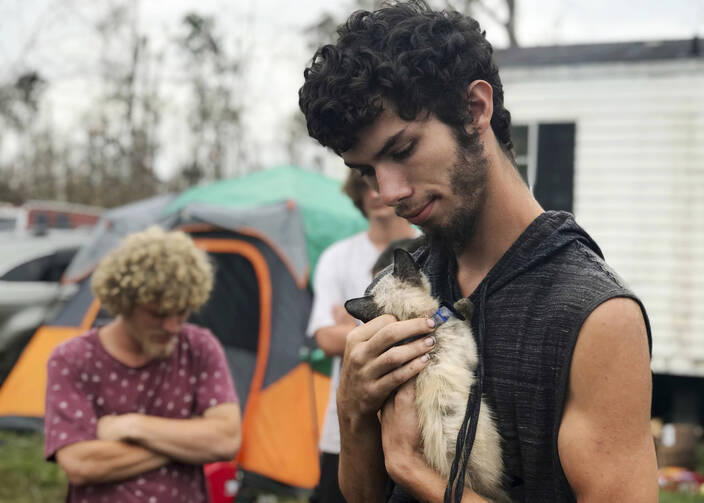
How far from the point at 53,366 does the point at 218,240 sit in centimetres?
472

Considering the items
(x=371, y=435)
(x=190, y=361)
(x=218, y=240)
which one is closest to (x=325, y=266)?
(x=190, y=361)

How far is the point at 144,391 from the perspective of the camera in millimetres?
3016

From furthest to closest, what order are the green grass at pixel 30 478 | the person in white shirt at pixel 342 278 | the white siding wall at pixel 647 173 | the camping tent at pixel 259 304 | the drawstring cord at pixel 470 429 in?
the white siding wall at pixel 647 173, the camping tent at pixel 259 304, the green grass at pixel 30 478, the person in white shirt at pixel 342 278, the drawstring cord at pixel 470 429

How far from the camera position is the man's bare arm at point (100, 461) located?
277 centimetres

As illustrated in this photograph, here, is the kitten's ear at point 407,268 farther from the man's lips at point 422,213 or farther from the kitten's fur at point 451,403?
the man's lips at point 422,213

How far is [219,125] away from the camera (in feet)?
81.1

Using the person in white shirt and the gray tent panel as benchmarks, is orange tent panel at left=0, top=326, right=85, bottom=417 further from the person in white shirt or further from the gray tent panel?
the person in white shirt

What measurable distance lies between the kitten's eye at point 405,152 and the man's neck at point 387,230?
6.71 feet

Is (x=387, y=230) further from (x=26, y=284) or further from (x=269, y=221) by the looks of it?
(x=26, y=284)

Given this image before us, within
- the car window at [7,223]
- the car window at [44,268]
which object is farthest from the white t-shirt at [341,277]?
the car window at [7,223]

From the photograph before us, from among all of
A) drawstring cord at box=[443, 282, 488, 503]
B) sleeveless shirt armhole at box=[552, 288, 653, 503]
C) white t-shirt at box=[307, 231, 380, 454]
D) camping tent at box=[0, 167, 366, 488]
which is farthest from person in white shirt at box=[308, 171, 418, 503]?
camping tent at box=[0, 167, 366, 488]

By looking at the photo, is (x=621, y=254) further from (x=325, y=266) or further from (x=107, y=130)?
(x=107, y=130)

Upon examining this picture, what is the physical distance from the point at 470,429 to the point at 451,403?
11 cm

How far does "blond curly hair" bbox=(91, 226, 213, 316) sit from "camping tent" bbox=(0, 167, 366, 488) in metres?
3.40
